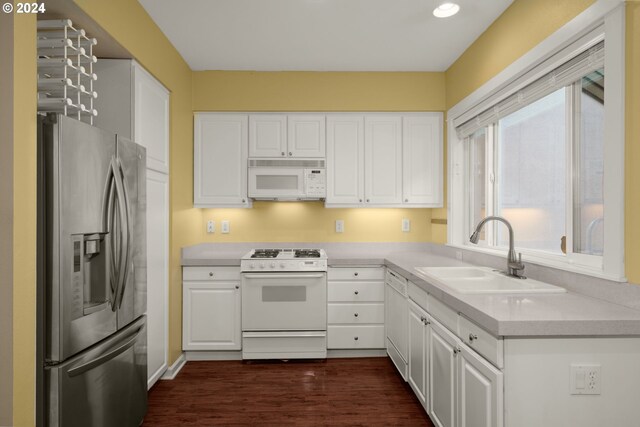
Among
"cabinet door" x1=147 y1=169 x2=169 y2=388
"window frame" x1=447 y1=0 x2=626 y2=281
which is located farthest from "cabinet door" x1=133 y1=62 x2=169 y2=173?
"window frame" x1=447 y1=0 x2=626 y2=281

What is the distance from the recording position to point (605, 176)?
161 centimetres

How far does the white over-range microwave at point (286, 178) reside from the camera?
3402 mm

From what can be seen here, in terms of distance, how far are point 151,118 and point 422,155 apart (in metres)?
2.39

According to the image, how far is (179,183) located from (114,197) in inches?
52.1

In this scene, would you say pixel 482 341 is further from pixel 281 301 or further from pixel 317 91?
Answer: pixel 317 91

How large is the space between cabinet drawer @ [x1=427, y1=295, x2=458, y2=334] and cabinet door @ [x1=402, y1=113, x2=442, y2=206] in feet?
5.29

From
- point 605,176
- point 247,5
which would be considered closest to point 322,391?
point 605,176

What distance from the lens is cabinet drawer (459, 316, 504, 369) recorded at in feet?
4.38

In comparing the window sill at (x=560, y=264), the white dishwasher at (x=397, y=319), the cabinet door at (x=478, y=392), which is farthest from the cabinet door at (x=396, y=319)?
the cabinet door at (x=478, y=392)

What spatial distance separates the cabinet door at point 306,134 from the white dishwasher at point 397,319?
4.44 feet

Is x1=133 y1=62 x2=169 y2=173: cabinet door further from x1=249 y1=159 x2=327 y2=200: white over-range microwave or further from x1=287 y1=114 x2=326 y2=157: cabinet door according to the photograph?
x1=287 y1=114 x2=326 y2=157: cabinet door

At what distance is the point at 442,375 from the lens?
1.91 meters

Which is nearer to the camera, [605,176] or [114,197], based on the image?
[605,176]

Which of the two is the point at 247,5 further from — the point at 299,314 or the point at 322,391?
the point at 322,391
